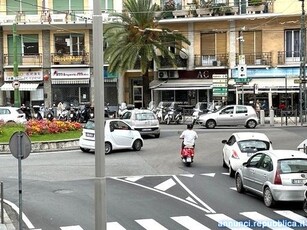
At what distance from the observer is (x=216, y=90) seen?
41031mm

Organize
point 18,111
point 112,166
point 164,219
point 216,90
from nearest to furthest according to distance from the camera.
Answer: point 164,219, point 112,166, point 18,111, point 216,90

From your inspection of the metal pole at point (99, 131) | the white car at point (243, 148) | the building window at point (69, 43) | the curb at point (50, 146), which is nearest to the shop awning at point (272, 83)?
the building window at point (69, 43)

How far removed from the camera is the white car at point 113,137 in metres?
26.3

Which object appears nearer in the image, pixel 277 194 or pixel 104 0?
pixel 277 194

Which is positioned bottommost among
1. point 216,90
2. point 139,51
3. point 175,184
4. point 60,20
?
point 175,184

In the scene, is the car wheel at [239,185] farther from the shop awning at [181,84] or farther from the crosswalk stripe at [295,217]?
the shop awning at [181,84]

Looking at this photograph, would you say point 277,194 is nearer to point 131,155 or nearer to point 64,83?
point 131,155

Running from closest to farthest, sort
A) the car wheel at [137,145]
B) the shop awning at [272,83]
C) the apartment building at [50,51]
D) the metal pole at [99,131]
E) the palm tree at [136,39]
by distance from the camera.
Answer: the metal pole at [99,131] → the car wheel at [137,145] → the palm tree at [136,39] → the shop awning at [272,83] → the apartment building at [50,51]

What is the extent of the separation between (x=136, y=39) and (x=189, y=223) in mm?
34382

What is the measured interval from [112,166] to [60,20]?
32.3m

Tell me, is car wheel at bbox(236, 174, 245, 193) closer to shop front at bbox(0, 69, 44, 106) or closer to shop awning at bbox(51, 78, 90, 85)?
shop awning at bbox(51, 78, 90, 85)

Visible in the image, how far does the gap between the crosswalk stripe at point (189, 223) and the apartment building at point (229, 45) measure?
3534 centimetres

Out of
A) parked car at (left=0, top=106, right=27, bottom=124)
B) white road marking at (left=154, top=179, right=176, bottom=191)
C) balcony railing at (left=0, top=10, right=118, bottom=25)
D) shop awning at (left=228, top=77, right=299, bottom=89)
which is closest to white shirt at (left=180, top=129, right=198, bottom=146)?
white road marking at (left=154, top=179, right=176, bottom=191)

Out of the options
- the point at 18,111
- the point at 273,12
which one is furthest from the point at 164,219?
the point at 273,12
